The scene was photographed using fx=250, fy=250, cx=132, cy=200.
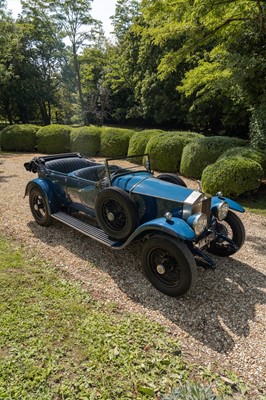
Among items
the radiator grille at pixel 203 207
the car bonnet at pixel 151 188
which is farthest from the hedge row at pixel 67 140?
the radiator grille at pixel 203 207

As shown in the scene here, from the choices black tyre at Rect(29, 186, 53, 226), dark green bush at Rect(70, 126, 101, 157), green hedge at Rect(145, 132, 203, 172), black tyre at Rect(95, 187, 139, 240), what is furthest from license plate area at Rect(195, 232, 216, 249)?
dark green bush at Rect(70, 126, 101, 157)

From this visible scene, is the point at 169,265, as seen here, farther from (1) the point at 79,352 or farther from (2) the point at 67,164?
(2) the point at 67,164

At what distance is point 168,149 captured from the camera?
835 centimetres

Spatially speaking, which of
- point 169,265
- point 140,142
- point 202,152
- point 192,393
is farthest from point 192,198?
point 140,142

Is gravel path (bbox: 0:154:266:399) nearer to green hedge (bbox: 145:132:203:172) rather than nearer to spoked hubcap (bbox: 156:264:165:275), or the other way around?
spoked hubcap (bbox: 156:264:165:275)

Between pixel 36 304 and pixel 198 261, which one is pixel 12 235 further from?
pixel 198 261

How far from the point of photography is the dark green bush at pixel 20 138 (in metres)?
13.2

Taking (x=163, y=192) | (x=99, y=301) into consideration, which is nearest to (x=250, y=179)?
(x=163, y=192)

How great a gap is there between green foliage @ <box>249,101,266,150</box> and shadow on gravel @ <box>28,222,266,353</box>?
508 centimetres

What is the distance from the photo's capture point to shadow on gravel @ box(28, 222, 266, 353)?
7.86 feet

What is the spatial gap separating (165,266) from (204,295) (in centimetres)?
57

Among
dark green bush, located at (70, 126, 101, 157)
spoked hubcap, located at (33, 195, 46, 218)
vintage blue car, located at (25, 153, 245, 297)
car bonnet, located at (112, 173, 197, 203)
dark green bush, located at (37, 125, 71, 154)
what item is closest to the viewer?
vintage blue car, located at (25, 153, 245, 297)

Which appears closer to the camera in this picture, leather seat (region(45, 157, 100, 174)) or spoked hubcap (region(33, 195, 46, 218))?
spoked hubcap (region(33, 195, 46, 218))

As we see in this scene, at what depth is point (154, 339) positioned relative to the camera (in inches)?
88.4
